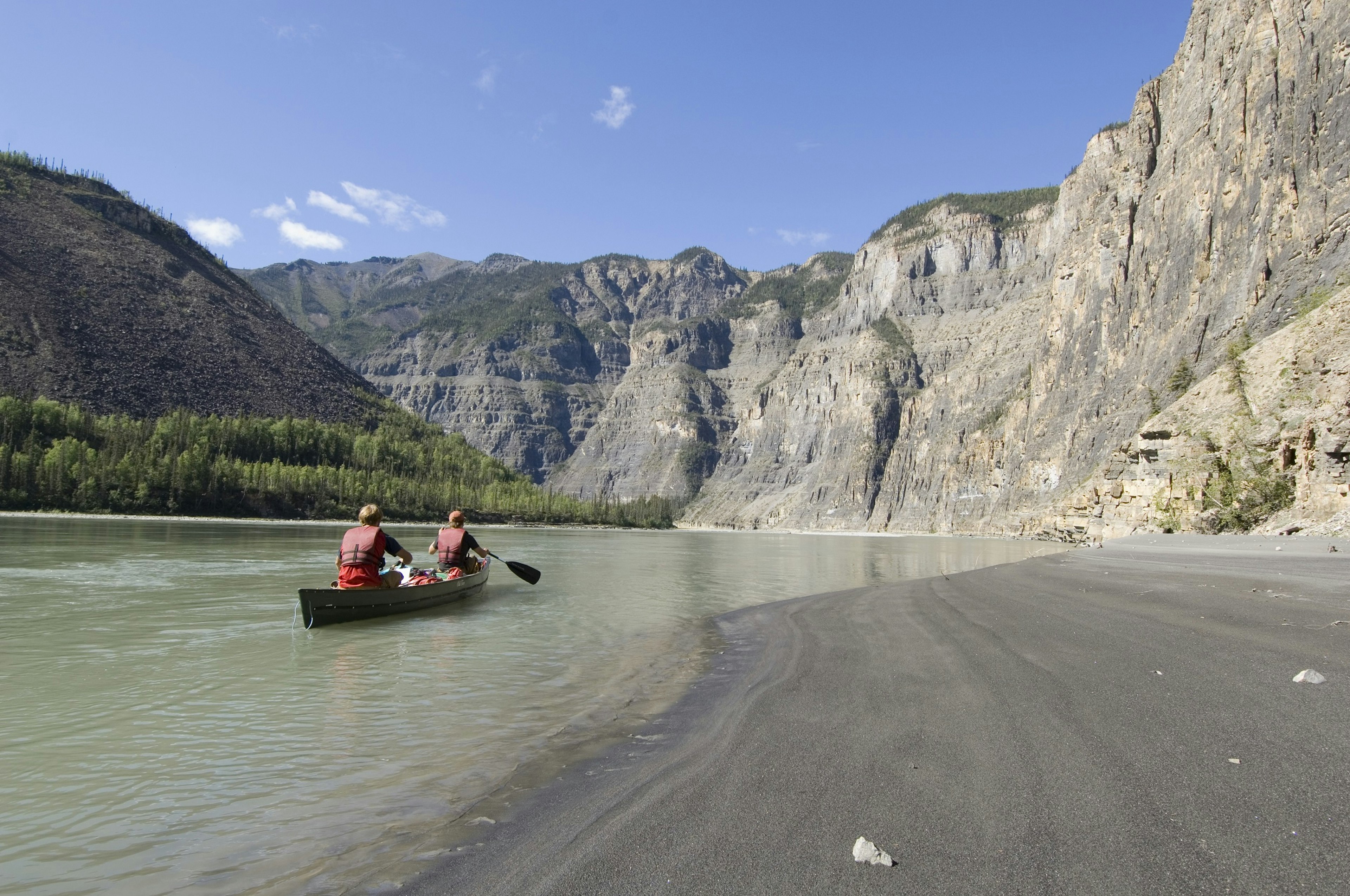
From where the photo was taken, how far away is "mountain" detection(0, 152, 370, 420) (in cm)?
13638

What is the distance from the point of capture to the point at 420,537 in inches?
3442

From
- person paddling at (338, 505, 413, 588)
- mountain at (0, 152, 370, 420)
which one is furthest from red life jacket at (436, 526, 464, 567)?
mountain at (0, 152, 370, 420)

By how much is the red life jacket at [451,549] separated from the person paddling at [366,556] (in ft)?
17.2

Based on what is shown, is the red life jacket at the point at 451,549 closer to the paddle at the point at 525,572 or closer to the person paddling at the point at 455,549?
the person paddling at the point at 455,549

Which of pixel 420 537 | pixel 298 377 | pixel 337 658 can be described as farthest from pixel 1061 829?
pixel 298 377

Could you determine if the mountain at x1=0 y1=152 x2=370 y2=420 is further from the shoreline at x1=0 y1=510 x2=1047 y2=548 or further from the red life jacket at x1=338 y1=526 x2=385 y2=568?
the red life jacket at x1=338 y1=526 x2=385 y2=568

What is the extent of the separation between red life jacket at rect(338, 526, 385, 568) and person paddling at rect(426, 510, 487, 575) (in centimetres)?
495

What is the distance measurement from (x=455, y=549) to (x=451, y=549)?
0.51ft

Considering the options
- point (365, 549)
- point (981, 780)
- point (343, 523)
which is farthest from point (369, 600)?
point (343, 523)

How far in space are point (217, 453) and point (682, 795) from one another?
142947 millimetres

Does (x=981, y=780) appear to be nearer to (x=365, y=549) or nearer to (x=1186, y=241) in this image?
(x=365, y=549)

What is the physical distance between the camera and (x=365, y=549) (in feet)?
64.7

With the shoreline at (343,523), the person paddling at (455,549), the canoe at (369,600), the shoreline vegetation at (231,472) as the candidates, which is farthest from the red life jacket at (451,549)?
the shoreline vegetation at (231,472)

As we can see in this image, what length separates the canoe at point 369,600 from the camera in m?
18.2
